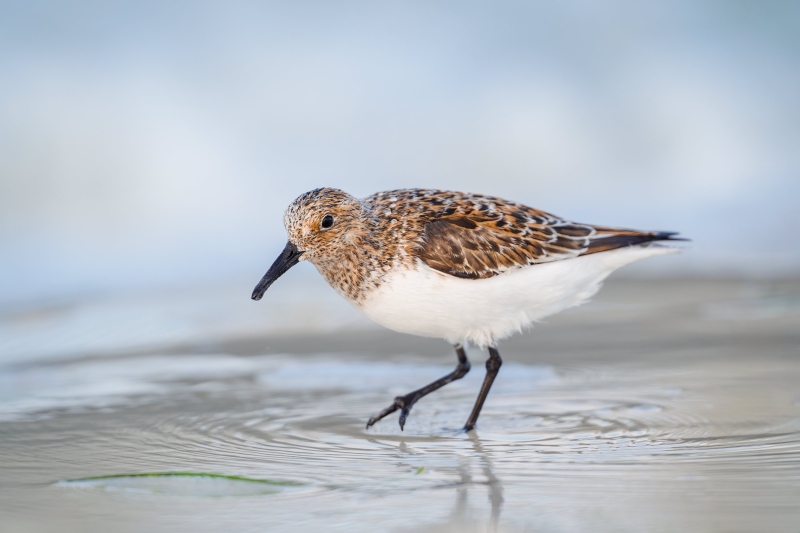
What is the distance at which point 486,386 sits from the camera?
482cm

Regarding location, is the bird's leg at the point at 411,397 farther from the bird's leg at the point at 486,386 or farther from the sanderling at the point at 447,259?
the bird's leg at the point at 486,386

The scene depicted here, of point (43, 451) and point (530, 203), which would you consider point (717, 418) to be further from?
point (530, 203)

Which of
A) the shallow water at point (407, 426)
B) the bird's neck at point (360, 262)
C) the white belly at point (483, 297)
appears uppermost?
the bird's neck at point (360, 262)

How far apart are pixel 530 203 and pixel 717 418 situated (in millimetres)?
6304

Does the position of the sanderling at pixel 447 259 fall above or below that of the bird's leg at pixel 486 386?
above

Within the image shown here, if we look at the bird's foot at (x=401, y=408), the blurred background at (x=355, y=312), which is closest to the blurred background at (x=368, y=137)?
the blurred background at (x=355, y=312)

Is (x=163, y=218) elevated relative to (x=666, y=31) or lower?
lower

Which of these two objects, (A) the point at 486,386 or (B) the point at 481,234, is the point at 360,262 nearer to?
(B) the point at 481,234

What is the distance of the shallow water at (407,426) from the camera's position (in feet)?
10.6

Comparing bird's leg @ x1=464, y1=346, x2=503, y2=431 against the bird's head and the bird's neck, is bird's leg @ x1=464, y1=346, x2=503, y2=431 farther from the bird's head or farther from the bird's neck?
the bird's head

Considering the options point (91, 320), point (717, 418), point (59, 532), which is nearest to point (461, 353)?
point (717, 418)

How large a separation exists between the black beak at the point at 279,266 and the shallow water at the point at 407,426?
0.62 m

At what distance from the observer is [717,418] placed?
4.41m

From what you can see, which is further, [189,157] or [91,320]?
[189,157]
